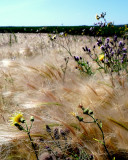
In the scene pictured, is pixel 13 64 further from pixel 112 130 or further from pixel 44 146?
pixel 112 130

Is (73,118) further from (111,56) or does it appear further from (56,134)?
(111,56)

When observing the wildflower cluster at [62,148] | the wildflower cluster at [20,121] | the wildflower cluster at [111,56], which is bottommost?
the wildflower cluster at [62,148]

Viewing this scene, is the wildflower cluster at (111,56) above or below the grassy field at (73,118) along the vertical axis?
above

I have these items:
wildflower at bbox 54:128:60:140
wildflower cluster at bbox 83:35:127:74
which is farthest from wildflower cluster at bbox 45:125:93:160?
wildflower cluster at bbox 83:35:127:74

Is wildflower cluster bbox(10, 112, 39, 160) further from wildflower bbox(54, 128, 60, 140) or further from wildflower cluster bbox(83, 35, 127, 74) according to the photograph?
wildflower cluster bbox(83, 35, 127, 74)

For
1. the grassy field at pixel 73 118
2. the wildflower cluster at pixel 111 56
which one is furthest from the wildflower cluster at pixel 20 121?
the wildflower cluster at pixel 111 56

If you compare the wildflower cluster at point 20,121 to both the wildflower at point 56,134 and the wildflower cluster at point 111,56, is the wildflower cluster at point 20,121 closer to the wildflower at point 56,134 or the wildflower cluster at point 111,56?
the wildflower at point 56,134

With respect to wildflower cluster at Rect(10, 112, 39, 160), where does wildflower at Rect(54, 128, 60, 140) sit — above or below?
below

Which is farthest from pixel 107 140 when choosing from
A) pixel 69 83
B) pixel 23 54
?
pixel 23 54

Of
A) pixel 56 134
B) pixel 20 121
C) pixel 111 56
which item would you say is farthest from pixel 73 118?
pixel 111 56

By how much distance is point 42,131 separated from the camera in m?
0.95

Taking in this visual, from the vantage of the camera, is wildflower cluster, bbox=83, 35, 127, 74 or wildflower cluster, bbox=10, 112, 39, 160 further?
wildflower cluster, bbox=83, 35, 127, 74

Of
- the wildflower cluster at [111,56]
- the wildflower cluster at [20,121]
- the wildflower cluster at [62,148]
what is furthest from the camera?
the wildflower cluster at [111,56]

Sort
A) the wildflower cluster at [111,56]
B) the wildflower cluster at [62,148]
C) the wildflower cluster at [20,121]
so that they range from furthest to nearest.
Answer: the wildflower cluster at [111,56], the wildflower cluster at [62,148], the wildflower cluster at [20,121]
